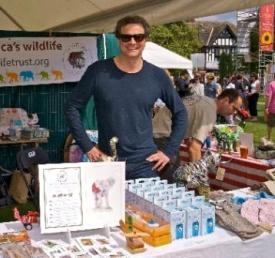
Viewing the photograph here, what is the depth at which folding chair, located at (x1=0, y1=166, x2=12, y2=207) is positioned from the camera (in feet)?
18.7

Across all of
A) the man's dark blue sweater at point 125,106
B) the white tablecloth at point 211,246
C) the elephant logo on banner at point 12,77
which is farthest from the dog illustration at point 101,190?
the elephant logo on banner at point 12,77

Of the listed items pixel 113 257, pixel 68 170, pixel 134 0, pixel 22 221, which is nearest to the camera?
pixel 113 257

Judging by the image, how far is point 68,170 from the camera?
202 centimetres

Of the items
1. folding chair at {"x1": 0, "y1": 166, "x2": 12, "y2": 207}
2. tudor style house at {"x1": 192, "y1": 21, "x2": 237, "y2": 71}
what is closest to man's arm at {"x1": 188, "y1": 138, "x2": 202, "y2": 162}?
folding chair at {"x1": 0, "y1": 166, "x2": 12, "y2": 207}

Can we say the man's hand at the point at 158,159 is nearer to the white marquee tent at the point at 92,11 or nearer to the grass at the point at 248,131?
the grass at the point at 248,131

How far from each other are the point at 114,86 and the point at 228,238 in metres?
0.91

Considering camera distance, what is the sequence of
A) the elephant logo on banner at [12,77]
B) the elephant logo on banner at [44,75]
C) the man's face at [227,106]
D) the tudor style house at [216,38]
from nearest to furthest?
the man's face at [227,106]
the elephant logo on banner at [12,77]
the elephant logo on banner at [44,75]
the tudor style house at [216,38]

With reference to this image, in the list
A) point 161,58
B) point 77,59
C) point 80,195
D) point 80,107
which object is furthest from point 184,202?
point 161,58

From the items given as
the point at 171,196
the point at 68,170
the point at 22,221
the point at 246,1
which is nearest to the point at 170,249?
the point at 171,196

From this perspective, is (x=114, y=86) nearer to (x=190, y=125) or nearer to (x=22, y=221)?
(x=22, y=221)

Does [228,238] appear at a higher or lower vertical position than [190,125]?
lower

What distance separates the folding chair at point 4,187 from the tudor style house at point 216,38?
2332 inches

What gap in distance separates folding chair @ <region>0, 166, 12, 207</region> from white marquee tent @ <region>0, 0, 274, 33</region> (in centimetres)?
166

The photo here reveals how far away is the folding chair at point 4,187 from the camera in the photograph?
18.7ft
